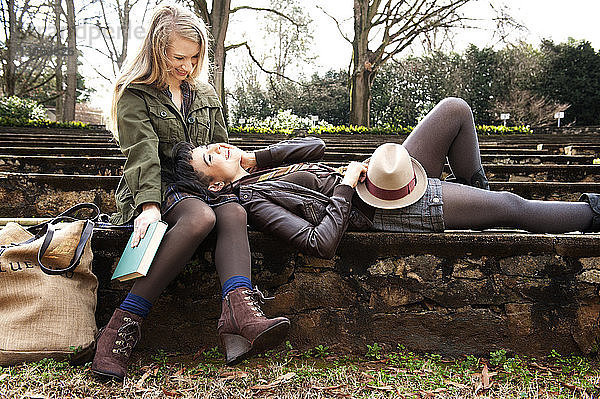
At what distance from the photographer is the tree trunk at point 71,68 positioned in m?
19.4

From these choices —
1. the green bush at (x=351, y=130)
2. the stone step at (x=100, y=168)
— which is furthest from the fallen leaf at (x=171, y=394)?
the green bush at (x=351, y=130)

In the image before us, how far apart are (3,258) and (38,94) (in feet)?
89.8

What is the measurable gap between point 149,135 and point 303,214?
757 mm

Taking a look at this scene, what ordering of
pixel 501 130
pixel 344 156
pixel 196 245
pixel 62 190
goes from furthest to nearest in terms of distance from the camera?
pixel 501 130
pixel 344 156
pixel 62 190
pixel 196 245

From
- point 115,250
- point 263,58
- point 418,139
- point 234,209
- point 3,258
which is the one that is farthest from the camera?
point 263,58

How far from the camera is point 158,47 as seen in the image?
236 centimetres

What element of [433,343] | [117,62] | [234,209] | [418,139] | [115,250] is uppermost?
[117,62]

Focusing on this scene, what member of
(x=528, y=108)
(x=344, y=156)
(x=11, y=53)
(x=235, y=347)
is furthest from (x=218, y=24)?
(x=528, y=108)

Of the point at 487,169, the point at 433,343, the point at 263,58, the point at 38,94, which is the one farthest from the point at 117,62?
the point at 433,343

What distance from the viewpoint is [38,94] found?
26.1m

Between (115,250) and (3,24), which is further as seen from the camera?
(3,24)

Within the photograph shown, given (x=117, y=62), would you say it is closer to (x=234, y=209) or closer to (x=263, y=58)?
(x=263, y=58)

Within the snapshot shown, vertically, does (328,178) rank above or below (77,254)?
above

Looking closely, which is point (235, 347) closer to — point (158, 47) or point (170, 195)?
point (170, 195)
